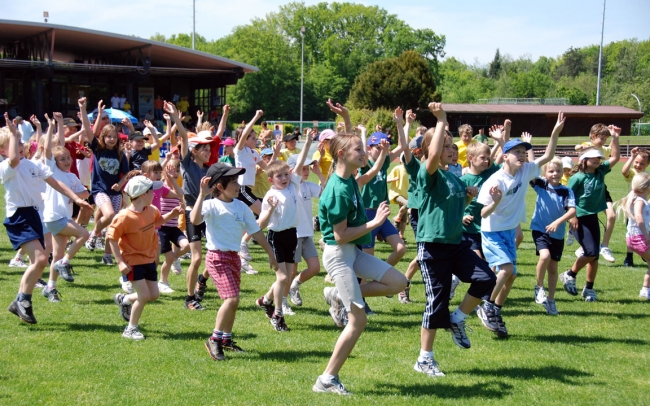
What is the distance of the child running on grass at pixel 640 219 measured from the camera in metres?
8.77

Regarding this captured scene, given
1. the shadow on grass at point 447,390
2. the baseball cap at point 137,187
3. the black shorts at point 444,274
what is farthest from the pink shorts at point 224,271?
the black shorts at point 444,274

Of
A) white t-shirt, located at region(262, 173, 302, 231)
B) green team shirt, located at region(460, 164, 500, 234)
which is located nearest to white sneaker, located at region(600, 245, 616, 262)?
green team shirt, located at region(460, 164, 500, 234)

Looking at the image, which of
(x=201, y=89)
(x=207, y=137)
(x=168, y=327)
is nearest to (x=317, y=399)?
(x=168, y=327)

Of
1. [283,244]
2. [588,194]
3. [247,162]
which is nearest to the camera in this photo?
[283,244]

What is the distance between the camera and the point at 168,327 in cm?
721

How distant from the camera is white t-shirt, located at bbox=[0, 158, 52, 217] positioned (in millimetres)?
7332

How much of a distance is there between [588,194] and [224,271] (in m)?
4.78

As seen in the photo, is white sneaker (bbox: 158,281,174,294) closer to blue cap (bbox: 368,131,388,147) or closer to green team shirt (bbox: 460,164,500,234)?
blue cap (bbox: 368,131,388,147)

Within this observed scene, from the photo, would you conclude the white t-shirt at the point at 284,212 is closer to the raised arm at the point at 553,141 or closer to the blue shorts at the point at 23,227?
the blue shorts at the point at 23,227

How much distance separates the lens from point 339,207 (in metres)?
5.30

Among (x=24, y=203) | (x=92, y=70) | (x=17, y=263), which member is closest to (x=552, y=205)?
(x=24, y=203)

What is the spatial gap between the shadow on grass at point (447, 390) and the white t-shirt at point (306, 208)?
2.45m

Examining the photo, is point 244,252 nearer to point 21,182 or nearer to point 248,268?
point 248,268

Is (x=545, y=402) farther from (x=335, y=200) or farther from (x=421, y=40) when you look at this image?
(x=421, y=40)
